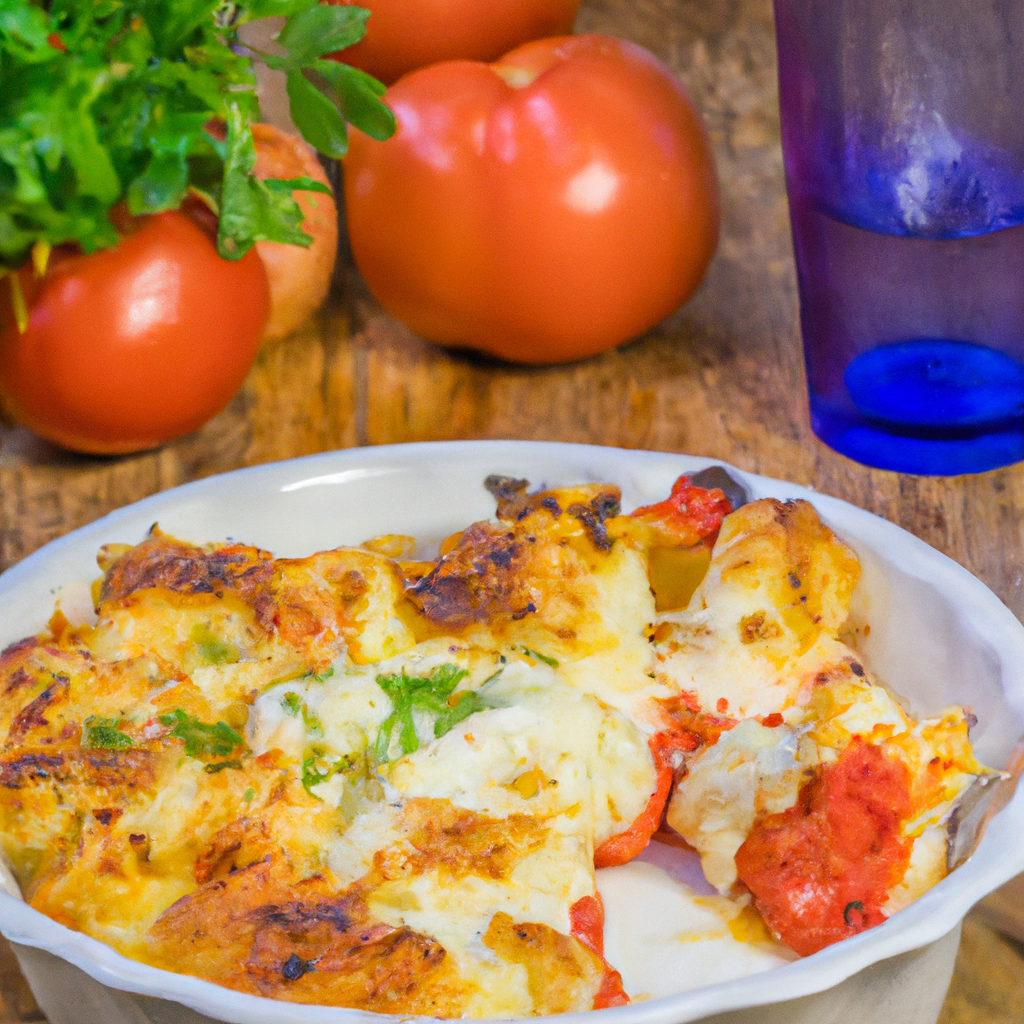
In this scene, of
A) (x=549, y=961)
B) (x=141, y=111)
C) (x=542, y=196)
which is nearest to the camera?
(x=549, y=961)

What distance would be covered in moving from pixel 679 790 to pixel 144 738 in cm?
18

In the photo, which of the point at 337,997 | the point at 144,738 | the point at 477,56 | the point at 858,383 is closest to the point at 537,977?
the point at 337,997

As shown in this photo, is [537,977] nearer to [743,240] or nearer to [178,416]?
[178,416]

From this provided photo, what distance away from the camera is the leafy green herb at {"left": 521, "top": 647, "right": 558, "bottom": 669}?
467mm

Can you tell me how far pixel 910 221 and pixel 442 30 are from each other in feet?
1.15

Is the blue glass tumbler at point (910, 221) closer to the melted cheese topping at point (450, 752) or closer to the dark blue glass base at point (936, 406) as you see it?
the dark blue glass base at point (936, 406)

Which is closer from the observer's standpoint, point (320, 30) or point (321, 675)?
point (321, 675)

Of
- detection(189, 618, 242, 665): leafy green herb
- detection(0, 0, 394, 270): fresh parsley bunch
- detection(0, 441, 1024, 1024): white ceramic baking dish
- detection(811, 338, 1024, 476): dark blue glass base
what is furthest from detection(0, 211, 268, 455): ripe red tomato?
detection(811, 338, 1024, 476): dark blue glass base

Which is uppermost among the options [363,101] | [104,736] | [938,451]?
[363,101]

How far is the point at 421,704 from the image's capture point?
17.5 inches

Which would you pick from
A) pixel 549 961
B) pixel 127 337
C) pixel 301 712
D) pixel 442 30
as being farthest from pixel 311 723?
pixel 442 30

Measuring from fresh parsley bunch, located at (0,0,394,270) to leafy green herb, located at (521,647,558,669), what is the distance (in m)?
0.32

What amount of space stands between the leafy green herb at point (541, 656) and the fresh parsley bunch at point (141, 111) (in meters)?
0.32

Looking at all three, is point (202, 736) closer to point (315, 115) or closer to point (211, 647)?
point (211, 647)
